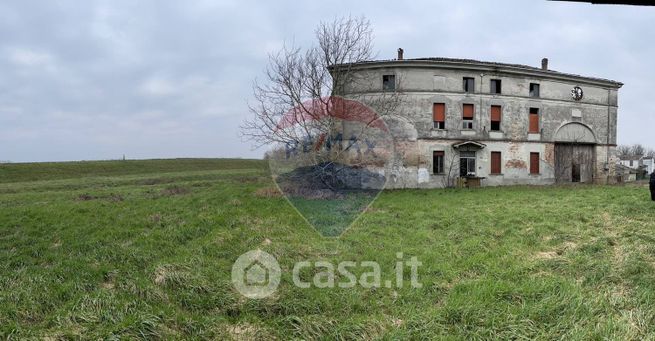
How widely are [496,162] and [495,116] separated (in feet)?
10.4

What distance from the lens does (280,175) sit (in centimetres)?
1358

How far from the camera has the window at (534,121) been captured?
997 inches

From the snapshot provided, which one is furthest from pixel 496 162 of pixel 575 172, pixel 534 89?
pixel 575 172

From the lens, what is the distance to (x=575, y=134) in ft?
86.5

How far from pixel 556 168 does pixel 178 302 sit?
2803 centimetres

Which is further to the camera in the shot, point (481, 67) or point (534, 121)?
point (534, 121)

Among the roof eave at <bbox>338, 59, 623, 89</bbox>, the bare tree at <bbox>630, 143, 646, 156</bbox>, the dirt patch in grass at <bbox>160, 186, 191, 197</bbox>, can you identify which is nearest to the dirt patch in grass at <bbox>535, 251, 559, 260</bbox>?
the dirt patch in grass at <bbox>160, 186, 191, 197</bbox>

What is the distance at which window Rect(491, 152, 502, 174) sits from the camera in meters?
24.5

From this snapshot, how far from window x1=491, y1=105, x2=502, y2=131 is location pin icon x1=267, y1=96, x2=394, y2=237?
29.7 ft

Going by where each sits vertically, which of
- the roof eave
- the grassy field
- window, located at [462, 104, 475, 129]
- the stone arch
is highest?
the roof eave

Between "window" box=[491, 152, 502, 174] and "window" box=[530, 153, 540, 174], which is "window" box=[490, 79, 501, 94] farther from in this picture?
"window" box=[530, 153, 540, 174]

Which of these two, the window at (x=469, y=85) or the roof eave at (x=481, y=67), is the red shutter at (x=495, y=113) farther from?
the roof eave at (x=481, y=67)

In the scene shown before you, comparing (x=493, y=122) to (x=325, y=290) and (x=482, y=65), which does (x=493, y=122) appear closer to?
(x=482, y=65)

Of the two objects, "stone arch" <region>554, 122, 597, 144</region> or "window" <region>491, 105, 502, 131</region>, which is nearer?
"window" <region>491, 105, 502, 131</region>
